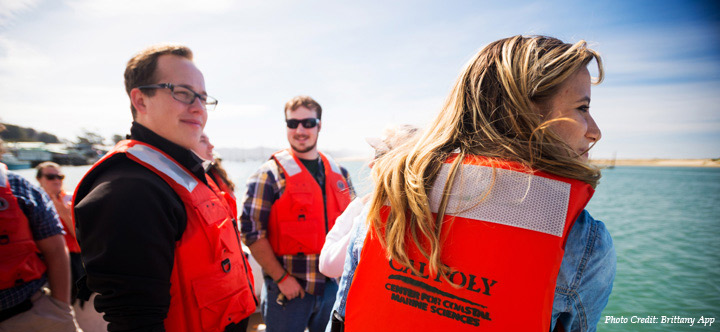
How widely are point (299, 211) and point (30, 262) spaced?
2.03 m

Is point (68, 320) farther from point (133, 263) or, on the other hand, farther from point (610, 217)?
point (610, 217)

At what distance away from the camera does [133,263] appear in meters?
1.13

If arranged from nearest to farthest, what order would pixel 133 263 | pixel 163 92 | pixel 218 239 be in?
pixel 133 263
pixel 218 239
pixel 163 92

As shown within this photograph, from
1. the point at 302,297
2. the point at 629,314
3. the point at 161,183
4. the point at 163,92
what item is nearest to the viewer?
the point at 161,183

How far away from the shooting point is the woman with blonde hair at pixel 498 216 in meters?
0.81

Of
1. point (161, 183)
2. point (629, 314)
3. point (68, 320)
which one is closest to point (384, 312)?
point (161, 183)

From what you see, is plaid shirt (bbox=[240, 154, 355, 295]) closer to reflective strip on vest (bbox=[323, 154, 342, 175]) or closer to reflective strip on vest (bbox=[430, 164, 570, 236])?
reflective strip on vest (bbox=[323, 154, 342, 175])

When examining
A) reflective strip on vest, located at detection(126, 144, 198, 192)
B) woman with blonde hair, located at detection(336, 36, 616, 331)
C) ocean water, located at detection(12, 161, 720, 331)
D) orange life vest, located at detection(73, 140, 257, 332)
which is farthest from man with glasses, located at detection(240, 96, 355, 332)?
woman with blonde hair, located at detection(336, 36, 616, 331)

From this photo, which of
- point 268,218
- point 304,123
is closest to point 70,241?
point 268,218

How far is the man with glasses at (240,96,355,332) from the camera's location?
2.60 metres

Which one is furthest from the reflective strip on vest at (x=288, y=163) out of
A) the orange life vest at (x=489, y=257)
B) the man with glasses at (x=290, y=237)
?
the orange life vest at (x=489, y=257)

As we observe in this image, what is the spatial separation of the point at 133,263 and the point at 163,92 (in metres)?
0.92

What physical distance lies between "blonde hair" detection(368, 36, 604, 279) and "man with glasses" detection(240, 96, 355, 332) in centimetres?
178

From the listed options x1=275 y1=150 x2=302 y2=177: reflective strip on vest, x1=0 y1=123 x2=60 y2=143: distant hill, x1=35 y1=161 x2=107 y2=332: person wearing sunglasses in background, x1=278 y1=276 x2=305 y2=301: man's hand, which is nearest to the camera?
x1=278 y1=276 x2=305 y2=301: man's hand
